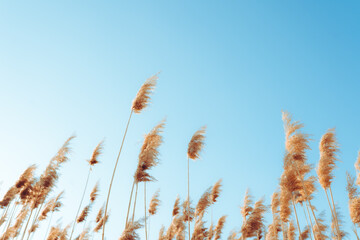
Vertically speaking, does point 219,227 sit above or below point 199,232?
above

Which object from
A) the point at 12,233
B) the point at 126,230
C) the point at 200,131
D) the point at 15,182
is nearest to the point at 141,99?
the point at 200,131

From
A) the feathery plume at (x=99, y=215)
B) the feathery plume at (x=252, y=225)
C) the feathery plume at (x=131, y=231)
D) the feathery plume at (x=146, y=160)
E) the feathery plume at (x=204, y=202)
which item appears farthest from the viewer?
the feathery plume at (x=99, y=215)

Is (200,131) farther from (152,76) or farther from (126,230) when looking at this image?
(126,230)

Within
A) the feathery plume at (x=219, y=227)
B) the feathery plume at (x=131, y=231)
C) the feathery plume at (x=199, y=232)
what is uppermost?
the feathery plume at (x=219, y=227)

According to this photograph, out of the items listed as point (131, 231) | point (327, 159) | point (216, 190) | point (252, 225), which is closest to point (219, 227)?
point (216, 190)

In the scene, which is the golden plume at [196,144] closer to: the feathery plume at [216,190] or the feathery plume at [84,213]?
the feathery plume at [216,190]

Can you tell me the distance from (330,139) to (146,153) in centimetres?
584

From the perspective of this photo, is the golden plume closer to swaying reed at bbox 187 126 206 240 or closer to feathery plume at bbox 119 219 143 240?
swaying reed at bbox 187 126 206 240

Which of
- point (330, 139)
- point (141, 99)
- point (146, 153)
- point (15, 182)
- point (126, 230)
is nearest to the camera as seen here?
point (126, 230)

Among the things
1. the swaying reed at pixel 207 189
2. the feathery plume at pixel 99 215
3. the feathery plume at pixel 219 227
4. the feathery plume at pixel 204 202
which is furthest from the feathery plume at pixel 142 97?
the feathery plume at pixel 99 215

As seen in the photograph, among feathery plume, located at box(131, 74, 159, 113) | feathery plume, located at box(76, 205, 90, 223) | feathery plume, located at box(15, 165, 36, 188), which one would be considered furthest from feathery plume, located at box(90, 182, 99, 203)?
feathery plume, located at box(131, 74, 159, 113)

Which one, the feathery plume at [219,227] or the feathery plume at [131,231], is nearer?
the feathery plume at [131,231]

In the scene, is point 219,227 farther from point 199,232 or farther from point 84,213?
point 84,213

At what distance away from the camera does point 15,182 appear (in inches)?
338
